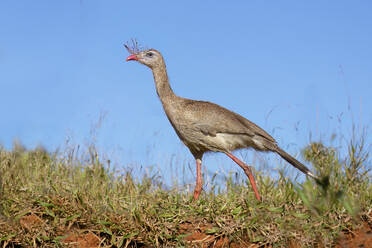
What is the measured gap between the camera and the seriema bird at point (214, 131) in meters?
4.86

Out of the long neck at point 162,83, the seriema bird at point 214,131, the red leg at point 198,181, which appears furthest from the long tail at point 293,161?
the long neck at point 162,83

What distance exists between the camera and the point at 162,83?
5.38 m

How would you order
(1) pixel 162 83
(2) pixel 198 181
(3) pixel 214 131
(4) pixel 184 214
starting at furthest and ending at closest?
(1) pixel 162 83 → (2) pixel 198 181 → (3) pixel 214 131 → (4) pixel 184 214

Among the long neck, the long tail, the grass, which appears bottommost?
the grass

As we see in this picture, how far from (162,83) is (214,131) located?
3.43 feet

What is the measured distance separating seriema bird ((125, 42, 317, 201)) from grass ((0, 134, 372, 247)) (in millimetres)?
414

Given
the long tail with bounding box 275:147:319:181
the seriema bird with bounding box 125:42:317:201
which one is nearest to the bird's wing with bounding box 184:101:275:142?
the seriema bird with bounding box 125:42:317:201

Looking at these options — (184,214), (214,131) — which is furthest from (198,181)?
(184,214)

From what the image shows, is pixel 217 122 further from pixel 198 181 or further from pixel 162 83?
pixel 162 83

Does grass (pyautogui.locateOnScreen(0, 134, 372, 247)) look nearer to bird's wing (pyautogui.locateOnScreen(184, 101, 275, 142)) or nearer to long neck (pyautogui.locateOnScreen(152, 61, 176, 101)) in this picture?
bird's wing (pyautogui.locateOnScreen(184, 101, 275, 142))

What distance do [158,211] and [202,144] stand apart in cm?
110

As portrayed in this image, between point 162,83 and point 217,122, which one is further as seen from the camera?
point 162,83

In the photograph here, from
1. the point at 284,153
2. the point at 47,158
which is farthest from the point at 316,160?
the point at 47,158

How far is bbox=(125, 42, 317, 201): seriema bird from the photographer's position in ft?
15.9
